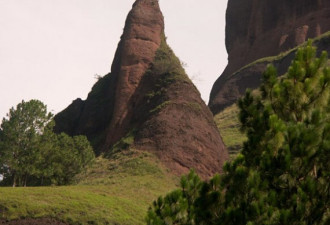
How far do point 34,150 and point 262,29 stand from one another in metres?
80.4

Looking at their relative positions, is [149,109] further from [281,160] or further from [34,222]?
[281,160]

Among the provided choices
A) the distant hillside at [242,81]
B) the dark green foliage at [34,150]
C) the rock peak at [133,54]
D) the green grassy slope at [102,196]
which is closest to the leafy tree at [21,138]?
the dark green foliage at [34,150]

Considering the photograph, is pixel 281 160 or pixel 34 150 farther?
pixel 34 150

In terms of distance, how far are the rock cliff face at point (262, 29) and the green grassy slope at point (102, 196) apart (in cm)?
5330

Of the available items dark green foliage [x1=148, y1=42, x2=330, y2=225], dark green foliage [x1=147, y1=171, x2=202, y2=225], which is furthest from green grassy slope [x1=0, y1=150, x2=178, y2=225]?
dark green foliage [x1=148, y1=42, x2=330, y2=225]

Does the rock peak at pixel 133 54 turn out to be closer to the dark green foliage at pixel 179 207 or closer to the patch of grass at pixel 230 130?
the patch of grass at pixel 230 130

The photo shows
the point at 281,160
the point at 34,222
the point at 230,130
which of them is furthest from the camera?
the point at 230,130

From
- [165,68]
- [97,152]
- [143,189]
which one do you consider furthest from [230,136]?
[143,189]

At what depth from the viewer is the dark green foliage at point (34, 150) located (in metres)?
42.9

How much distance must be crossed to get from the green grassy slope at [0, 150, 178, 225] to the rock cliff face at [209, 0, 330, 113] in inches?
2098

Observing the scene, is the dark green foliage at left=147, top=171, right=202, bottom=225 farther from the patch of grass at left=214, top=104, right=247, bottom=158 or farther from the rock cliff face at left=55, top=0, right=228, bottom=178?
the patch of grass at left=214, top=104, right=247, bottom=158

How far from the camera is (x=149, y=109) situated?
58.4 metres

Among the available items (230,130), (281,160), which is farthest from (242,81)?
(281,160)

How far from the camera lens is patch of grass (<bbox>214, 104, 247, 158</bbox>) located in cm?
6819
